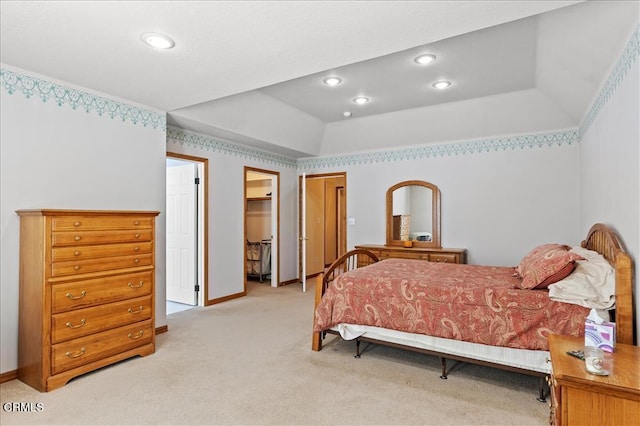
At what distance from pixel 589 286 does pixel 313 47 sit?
7.76 feet

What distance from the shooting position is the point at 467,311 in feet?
8.89

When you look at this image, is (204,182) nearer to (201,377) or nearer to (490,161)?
(201,377)

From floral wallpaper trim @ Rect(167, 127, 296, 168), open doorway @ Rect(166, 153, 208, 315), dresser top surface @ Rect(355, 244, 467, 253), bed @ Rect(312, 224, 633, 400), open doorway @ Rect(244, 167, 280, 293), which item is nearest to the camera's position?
bed @ Rect(312, 224, 633, 400)

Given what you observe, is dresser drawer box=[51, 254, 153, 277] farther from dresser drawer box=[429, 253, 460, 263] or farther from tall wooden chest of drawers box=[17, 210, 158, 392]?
dresser drawer box=[429, 253, 460, 263]

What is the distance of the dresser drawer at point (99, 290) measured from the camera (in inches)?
105

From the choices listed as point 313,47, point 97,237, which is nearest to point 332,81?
point 313,47

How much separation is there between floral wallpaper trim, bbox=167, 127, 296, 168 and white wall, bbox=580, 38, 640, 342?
433 centimetres

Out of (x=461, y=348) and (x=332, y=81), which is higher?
(x=332, y=81)

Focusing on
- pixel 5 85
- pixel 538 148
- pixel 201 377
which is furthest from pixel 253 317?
pixel 538 148

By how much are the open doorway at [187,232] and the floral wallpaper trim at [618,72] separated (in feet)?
14.3

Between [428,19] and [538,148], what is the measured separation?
3.56 meters

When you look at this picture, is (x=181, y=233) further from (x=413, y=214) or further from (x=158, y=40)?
(x=413, y=214)

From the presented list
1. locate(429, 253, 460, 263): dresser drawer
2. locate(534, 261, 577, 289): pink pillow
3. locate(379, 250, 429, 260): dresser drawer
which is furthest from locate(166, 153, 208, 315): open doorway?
locate(534, 261, 577, 289): pink pillow

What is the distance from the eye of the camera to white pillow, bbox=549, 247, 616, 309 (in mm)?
2283
